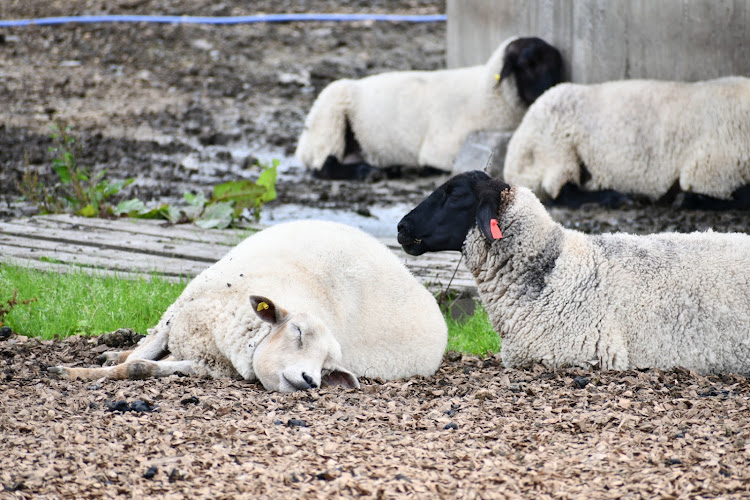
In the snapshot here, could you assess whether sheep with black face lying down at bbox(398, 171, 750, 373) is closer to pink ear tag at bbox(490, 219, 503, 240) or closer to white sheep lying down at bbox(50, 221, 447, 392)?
pink ear tag at bbox(490, 219, 503, 240)

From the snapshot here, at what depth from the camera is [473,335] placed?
19.1 ft

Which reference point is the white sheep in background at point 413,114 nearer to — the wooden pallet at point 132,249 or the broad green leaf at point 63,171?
the broad green leaf at point 63,171

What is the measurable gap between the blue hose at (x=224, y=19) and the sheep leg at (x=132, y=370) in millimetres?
11948

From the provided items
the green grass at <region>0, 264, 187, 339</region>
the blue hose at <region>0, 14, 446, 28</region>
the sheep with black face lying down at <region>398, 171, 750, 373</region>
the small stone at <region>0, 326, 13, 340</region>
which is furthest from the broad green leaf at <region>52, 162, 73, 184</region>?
the blue hose at <region>0, 14, 446, 28</region>

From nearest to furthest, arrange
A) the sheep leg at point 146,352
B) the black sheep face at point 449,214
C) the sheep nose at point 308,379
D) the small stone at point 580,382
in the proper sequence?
the sheep nose at point 308,379, the small stone at point 580,382, the sheep leg at point 146,352, the black sheep face at point 449,214

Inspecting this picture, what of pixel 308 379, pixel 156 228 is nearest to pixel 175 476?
pixel 308 379

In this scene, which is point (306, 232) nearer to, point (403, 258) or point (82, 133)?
point (403, 258)

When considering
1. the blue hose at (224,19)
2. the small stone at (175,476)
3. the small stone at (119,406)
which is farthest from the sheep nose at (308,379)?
the blue hose at (224,19)

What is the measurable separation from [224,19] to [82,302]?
11.1 m

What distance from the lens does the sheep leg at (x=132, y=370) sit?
4.56 metres

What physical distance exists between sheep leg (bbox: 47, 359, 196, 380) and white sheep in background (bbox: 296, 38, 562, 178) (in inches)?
246

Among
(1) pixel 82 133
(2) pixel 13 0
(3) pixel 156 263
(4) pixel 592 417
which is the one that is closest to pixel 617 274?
(4) pixel 592 417

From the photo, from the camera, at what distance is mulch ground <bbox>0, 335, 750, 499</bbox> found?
3170 millimetres

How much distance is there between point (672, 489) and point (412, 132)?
26.4 ft
